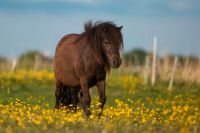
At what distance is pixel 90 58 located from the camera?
531 inches

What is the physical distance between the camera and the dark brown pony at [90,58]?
13.0m

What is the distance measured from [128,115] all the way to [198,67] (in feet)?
57.1

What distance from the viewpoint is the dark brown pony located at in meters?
13.0

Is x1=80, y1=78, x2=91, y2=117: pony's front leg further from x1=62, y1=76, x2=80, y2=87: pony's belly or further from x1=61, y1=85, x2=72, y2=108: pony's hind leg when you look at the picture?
x1=61, y1=85, x2=72, y2=108: pony's hind leg

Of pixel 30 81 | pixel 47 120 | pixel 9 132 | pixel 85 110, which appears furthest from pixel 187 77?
pixel 9 132

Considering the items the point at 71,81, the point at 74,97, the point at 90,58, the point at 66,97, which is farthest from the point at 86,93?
the point at 66,97

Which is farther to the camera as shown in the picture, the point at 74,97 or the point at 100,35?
the point at 74,97

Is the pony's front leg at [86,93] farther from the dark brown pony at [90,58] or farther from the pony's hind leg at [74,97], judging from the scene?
the pony's hind leg at [74,97]

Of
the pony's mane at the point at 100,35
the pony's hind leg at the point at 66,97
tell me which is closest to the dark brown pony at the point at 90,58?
the pony's mane at the point at 100,35

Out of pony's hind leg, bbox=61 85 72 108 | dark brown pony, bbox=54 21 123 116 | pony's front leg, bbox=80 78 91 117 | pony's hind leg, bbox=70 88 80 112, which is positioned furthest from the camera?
pony's hind leg, bbox=61 85 72 108

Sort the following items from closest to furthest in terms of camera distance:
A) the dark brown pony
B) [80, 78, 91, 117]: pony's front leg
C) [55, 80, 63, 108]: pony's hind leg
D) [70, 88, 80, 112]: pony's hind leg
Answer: the dark brown pony < [80, 78, 91, 117]: pony's front leg < [70, 88, 80, 112]: pony's hind leg < [55, 80, 63, 108]: pony's hind leg

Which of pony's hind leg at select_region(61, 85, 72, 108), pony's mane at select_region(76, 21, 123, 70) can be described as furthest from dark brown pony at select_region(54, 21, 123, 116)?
pony's hind leg at select_region(61, 85, 72, 108)

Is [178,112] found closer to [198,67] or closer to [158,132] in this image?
[158,132]

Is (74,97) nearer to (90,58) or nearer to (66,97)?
(66,97)
